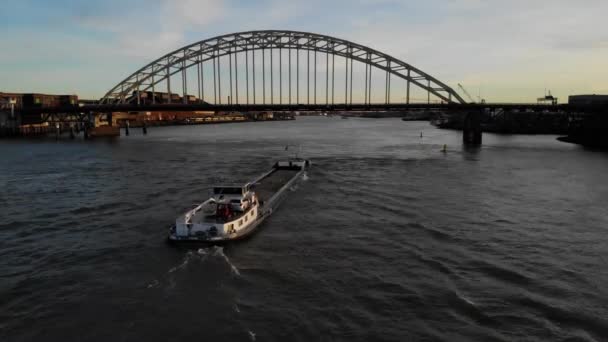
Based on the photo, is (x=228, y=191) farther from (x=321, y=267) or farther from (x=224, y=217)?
(x=321, y=267)

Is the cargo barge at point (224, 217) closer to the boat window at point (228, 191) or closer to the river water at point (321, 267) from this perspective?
the boat window at point (228, 191)

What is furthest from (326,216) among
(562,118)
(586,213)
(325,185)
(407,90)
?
(562,118)

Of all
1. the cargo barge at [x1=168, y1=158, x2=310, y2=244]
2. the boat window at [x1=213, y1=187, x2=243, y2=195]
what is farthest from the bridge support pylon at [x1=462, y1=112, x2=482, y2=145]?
the boat window at [x1=213, y1=187, x2=243, y2=195]

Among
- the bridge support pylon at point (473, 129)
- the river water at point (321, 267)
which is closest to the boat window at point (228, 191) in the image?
the river water at point (321, 267)

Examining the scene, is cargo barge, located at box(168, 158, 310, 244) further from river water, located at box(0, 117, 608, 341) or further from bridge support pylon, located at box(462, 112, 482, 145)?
bridge support pylon, located at box(462, 112, 482, 145)

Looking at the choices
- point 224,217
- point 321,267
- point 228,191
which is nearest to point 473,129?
point 228,191

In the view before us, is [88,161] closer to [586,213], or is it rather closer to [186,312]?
[186,312]
